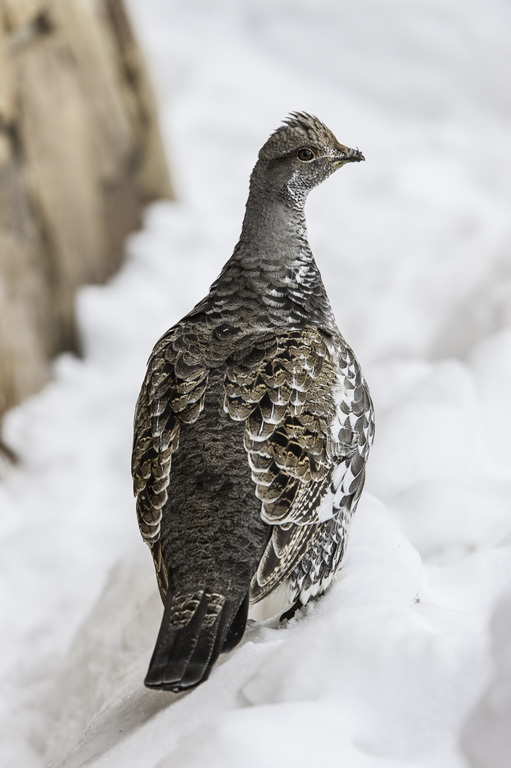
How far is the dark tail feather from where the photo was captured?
7.88 ft

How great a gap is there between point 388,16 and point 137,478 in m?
7.19

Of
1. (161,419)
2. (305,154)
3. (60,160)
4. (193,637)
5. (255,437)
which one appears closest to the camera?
(193,637)

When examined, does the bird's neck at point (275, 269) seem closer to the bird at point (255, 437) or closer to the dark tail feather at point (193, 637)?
the bird at point (255, 437)

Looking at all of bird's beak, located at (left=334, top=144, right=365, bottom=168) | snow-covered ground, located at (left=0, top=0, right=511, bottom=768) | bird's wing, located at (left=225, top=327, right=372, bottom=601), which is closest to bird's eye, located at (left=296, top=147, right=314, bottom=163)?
bird's beak, located at (left=334, top=144, right=365, bottom=168)

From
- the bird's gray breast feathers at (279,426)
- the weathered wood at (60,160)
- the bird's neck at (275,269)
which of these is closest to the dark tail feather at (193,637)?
the bird's gray breast feathers at (279,426)

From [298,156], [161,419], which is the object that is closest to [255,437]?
[161,419]

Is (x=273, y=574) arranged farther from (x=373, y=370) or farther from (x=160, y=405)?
(x=373, y=370)

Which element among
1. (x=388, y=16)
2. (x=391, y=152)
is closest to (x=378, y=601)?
(x=391, y=152)

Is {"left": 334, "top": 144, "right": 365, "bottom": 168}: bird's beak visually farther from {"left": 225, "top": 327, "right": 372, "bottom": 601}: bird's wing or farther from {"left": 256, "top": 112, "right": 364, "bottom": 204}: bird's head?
{"left": 225, "top": 327, "right": 372, "bottom": 601}: bird's wing

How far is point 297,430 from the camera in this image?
2.91m

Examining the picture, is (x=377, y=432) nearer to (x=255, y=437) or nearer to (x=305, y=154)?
(x=305, y=154)

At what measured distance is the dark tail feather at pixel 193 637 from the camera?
240cm

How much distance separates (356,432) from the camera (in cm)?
307

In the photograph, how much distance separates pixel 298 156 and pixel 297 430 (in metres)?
1.06
